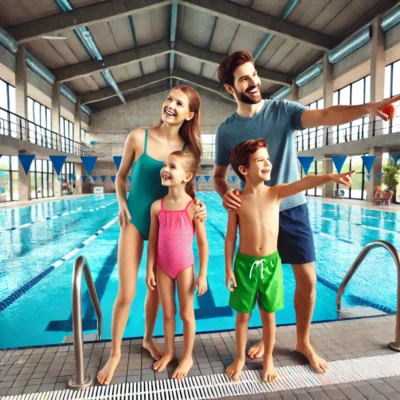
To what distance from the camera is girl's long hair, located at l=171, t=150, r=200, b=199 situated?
4.97 feet

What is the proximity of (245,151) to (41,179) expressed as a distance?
17.3m

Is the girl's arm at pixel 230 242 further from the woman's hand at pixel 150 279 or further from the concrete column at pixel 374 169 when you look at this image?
the concrete column at pixel 374 169

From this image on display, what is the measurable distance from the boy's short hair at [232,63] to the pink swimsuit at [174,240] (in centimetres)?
62

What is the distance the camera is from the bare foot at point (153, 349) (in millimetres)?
1693

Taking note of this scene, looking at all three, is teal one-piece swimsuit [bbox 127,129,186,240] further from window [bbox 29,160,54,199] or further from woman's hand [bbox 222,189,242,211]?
window [bbox 29,160,54,199]

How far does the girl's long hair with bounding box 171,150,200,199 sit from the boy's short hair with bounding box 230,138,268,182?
0.18 m

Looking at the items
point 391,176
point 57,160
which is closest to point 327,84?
point 391,176

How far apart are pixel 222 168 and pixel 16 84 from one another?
42.0 ft

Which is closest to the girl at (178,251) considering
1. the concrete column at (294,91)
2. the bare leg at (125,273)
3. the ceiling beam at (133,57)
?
the bare leg at (125,273)

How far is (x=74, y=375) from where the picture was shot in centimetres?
149

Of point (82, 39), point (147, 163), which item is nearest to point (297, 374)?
point (147, 163)

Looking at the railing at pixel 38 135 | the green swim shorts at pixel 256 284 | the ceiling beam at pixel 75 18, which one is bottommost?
the green swim shorts at pixel 256 284

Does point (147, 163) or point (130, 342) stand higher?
point (147, 163)

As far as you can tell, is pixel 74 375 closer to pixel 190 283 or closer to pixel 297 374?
pixel 190 283
